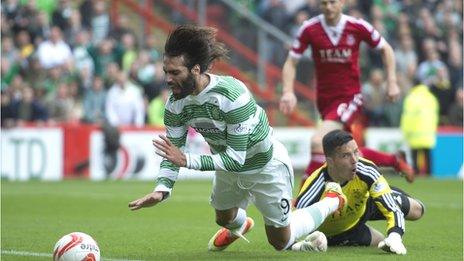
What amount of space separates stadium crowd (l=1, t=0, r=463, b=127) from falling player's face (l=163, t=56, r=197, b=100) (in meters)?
13.9

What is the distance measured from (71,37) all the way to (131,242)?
14265 mm

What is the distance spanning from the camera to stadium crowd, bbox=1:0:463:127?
23.1 metres

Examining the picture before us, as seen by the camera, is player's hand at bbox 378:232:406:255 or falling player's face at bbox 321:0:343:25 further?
falling player's face at bbox 321:0:343:25

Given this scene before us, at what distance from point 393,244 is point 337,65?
4016mm

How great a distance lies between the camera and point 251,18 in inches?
999

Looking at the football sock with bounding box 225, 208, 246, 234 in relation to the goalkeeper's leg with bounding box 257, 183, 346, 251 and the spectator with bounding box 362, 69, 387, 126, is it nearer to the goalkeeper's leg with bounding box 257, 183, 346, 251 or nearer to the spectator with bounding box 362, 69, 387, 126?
the goalkeeper's leg with bounding box 257, 183, 346, 251

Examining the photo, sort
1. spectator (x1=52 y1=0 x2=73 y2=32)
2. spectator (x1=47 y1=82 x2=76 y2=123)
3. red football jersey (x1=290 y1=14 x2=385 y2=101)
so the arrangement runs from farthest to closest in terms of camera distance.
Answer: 1. spectator (x1=52 y1=0 x2=73 y2=32)
2. spectator (x1=47 y1=82 x2=76 y2=123)
3. red football jersey (x1=290 y1=14 x2=385 y2=101)

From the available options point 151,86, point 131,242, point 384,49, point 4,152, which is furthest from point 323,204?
point 151,86

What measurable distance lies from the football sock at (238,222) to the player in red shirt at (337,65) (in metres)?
2.84

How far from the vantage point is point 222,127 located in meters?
8.85

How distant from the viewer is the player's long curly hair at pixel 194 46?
861cm

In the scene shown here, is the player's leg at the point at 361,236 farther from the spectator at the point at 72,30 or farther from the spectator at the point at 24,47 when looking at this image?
the spectator at the point at 72,30

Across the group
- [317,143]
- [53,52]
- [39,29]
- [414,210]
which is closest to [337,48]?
[317,143]

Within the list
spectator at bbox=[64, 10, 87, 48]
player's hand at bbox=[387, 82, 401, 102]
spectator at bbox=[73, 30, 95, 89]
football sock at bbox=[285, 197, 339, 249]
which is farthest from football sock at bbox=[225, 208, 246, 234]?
spectator at bbox=[64, 10, 87, 48]
